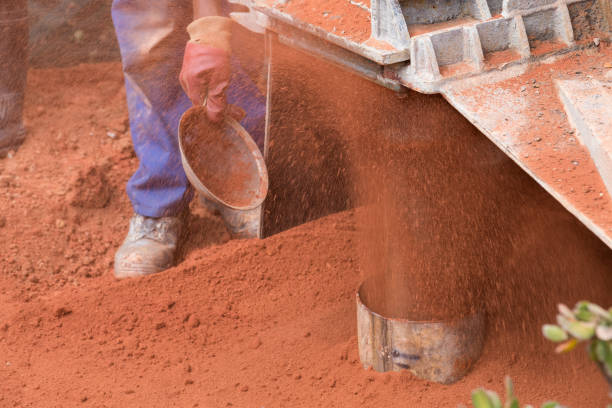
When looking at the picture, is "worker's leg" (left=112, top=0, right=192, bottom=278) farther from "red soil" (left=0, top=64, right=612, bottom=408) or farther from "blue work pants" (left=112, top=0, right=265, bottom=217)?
"red soil" (left=0, top=64, right=612, bottom=408)

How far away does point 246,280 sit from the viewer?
→ 2707 mm

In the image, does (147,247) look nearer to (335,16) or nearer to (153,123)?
(153,123)

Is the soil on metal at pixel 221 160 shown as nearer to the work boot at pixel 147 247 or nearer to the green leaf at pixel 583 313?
the work boot at pixel 147 247

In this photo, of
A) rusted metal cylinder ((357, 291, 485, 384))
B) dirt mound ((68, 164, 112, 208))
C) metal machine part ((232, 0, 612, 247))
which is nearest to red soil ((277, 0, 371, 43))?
metal machine part ((232, 0, 612, 247))

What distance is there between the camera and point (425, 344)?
2.05m

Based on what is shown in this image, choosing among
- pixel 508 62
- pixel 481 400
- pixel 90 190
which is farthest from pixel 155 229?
pixel 481 400

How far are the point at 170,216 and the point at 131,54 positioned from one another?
0.68 m

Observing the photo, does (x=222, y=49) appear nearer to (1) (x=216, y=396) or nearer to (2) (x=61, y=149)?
(1) (x=216, y=396)

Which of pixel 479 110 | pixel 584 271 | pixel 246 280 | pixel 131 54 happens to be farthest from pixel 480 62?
pixel 131 54

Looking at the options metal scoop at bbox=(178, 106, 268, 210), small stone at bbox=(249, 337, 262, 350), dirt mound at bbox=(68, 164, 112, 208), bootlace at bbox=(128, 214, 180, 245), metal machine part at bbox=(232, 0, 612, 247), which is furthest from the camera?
dirt mound at bbox=(68, 164, 112, 208)

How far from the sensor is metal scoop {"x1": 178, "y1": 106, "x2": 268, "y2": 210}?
2510 mm

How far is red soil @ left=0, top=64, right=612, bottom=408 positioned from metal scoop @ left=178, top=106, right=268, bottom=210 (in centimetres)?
33

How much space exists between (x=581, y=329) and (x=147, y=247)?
2.34 meters

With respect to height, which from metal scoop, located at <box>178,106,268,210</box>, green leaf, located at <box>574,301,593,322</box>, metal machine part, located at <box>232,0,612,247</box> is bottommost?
metal scoop, located at <box>178,106,268,210</box>
